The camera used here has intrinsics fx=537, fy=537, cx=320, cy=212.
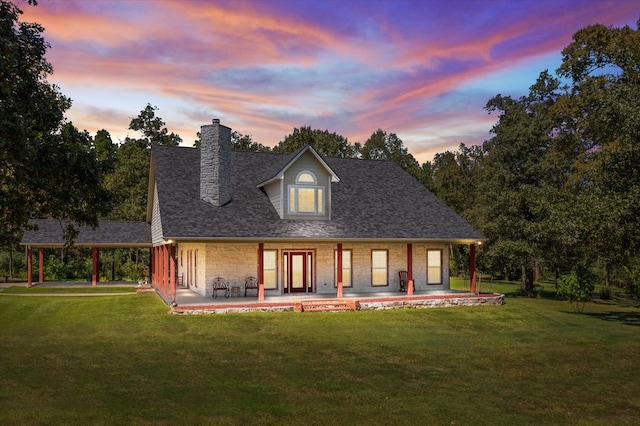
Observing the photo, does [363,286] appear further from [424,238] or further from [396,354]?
[396,354]

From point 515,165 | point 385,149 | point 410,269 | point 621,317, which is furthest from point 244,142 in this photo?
point 621,317

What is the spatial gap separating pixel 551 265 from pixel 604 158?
580 inches

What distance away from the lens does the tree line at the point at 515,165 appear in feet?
45.1

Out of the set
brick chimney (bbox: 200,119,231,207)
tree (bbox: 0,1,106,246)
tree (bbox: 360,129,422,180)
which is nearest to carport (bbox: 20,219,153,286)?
brick chimney (bbox: 200,119,231,207)

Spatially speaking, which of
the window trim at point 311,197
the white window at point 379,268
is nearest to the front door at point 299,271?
the window trim at point 311,197

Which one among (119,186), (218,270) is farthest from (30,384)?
(119,186)

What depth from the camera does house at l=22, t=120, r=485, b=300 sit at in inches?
1009

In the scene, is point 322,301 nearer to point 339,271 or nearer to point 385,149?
point 339,271

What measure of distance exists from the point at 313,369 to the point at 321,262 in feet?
47.7

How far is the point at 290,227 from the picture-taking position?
26.4 metres

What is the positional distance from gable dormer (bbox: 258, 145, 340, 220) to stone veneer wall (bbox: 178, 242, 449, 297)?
167 centimetres

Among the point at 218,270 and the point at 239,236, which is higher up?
the point at 239,236

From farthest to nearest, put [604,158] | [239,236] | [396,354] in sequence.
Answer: [239,236] < [604,158] < [396,354]

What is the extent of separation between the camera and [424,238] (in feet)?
90.6
